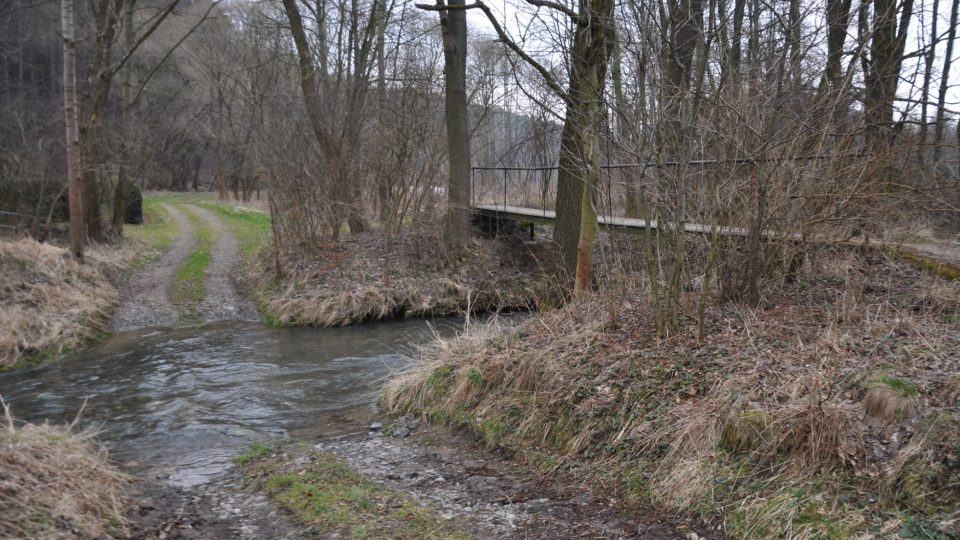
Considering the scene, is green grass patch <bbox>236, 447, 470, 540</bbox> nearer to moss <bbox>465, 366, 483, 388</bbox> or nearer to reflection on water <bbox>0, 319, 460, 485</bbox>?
reflection on water <bbox>0, 319, 460, 485</bbox>

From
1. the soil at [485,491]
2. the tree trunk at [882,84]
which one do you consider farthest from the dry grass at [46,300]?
the tree trunk at [882,84]

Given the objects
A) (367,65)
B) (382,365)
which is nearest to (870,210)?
(382,365)

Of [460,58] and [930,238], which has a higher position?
[460,58]

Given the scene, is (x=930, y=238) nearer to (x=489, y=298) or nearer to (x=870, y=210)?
(x=870, y=210)

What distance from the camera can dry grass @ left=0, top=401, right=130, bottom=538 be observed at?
3.92 m

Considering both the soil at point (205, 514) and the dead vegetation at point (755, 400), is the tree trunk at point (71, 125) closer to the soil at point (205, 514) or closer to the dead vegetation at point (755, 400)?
the dead vegetation at point (755, 400)

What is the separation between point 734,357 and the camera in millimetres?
5762

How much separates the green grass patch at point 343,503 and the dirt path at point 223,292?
946 centimetres

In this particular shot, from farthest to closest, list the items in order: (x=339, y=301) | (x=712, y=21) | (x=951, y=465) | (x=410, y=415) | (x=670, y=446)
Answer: (x=339, y=301), (x=410, y=415), (x=712, y=21), (x=670, y=446), (x=951, y=465)

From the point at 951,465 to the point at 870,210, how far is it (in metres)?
3.62

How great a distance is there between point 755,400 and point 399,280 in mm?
11864

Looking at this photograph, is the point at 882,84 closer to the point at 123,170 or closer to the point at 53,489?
the point at 53,489

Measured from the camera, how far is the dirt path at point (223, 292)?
15.1 meters

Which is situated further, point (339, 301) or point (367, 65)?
point (367, 65)
